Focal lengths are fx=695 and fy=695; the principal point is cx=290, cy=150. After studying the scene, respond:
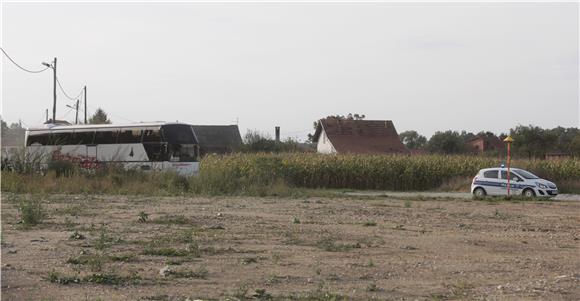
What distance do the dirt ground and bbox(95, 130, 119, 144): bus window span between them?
2243cm

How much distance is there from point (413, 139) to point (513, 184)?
8119cm

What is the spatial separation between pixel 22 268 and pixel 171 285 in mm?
2279

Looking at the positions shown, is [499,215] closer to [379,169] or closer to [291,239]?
[291,239]

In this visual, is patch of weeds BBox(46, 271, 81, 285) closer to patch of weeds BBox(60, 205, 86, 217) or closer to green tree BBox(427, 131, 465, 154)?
patch of weeds BBox(60, 205, 86, 217)

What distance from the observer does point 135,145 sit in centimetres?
4012

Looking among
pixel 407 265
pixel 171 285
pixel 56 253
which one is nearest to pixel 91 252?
pixel 56 253

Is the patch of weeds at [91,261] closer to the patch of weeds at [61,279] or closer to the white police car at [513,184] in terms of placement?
the patch of weeds at [61,279]

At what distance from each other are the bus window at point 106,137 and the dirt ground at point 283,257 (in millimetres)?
22426

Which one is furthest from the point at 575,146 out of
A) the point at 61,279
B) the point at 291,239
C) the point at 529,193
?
the point at 61,279

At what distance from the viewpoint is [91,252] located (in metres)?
11.1

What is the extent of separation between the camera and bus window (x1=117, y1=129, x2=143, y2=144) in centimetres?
4012

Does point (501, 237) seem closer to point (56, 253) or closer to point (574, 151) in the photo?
point (56, 253)

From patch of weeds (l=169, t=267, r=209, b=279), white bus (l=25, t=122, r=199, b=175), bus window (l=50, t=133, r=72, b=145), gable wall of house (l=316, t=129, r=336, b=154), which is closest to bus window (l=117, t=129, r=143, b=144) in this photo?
white bus (l=25, t=122, r=199, b=175)

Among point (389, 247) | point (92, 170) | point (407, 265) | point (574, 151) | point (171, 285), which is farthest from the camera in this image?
point (574, 151)
